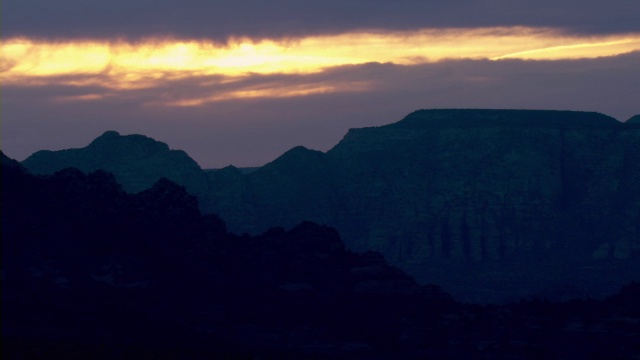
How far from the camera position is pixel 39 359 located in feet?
656

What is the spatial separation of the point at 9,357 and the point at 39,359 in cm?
395

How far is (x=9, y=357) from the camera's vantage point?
653 feet
